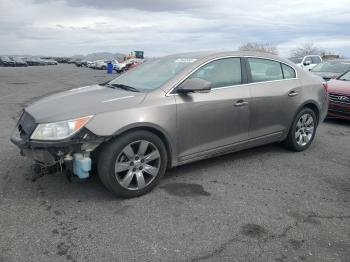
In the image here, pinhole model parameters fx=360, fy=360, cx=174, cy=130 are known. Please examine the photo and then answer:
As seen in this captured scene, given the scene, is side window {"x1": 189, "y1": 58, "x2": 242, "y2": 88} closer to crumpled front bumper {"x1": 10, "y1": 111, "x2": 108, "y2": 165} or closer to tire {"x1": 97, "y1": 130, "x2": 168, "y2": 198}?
tire {"x1": 97, "y1": 130, "x2": 168, "y2": 198}

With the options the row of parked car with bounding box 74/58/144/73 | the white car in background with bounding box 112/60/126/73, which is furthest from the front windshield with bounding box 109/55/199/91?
the white car in background with bounding box 112/60/126/73

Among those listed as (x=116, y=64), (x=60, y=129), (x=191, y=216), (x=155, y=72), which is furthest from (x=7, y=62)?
(x=191, y=216)

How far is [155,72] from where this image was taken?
478cm

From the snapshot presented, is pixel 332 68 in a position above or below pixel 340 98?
above

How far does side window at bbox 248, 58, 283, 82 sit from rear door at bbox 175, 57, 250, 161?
0.78 feet

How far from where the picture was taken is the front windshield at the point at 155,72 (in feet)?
14.5

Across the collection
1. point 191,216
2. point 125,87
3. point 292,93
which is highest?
point 125,87

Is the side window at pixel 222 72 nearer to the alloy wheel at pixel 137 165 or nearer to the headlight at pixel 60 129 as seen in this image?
the alloy wheel at pixel 137 165

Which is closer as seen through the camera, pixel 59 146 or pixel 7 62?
pixel 59 146

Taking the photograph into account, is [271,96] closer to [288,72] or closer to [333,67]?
[288,72]

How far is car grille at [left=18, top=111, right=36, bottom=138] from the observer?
377cm

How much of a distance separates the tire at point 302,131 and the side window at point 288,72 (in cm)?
58

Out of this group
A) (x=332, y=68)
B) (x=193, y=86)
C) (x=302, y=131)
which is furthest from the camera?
(x=332, y=68)

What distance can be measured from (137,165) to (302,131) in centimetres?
310
